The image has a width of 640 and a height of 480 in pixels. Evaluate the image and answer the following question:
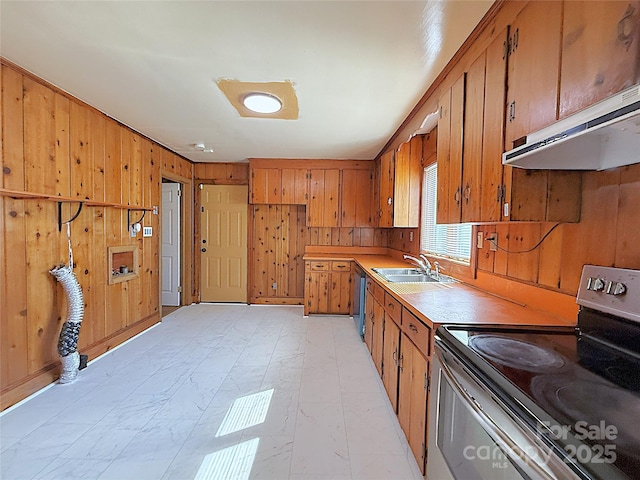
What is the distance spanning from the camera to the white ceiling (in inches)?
56.9

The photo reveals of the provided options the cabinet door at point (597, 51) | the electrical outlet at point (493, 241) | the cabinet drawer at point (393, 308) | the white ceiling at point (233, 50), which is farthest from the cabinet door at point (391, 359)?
the white ceiling at point (233, 50)

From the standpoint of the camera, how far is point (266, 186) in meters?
4.68

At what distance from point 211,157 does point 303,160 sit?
1469 millimetres

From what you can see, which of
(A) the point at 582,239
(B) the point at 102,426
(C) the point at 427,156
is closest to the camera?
(A) the point at 582,239

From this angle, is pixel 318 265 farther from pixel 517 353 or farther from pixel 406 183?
pixel 517 353

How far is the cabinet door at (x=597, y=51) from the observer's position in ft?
2.59

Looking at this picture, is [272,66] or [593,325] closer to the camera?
[593,325]

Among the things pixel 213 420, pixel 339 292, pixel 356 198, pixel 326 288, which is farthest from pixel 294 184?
pixel 213 420

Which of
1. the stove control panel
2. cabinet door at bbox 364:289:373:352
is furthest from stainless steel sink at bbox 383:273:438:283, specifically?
the stove control panel

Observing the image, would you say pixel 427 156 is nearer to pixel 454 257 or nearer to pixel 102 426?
pixel 454 257

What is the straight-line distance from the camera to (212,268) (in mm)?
5047

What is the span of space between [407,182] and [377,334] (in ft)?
5.88

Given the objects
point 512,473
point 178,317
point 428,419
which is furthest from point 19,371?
point 512,473

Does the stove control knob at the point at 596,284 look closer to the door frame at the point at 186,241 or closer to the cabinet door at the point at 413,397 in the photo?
the cabinet door at the point at 413,397
